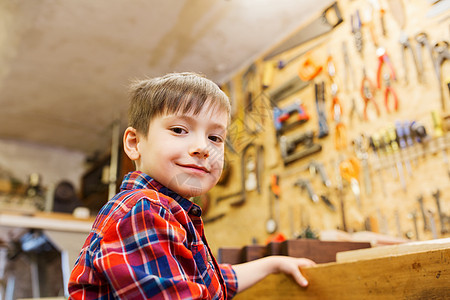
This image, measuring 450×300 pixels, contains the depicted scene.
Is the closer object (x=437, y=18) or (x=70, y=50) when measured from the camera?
(x=437, y=18)

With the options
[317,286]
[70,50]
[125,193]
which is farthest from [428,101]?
[70,50]

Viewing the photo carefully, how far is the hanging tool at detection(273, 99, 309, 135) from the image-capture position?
2.58 m

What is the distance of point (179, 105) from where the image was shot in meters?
0.75

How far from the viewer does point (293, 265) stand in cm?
101

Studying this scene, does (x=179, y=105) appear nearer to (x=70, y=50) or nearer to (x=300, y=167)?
(x=300, y=167)

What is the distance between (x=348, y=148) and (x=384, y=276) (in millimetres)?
1540

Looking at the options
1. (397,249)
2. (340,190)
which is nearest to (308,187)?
(340,190)

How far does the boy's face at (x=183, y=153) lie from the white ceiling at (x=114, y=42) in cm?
199

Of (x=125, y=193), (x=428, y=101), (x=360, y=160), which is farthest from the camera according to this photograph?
(x=360, y=160)

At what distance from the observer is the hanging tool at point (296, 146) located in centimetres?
246

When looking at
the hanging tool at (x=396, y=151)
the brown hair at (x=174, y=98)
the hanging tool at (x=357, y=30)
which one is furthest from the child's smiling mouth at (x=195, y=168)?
the hanging tool at (x=357, y=30)

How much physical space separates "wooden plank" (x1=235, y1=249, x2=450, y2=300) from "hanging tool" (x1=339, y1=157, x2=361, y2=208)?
47.7 inches

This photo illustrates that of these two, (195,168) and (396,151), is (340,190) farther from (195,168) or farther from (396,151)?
(195,168)

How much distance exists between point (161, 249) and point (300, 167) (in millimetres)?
2051
